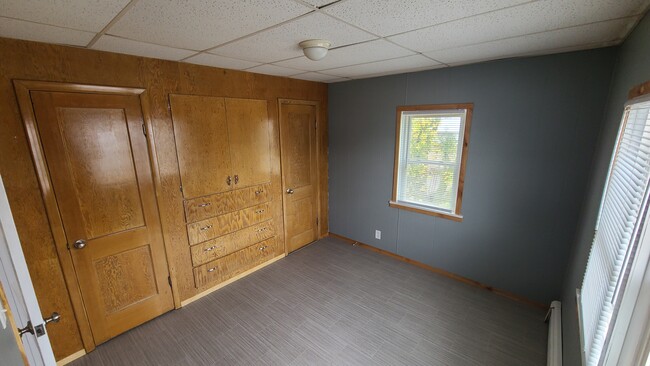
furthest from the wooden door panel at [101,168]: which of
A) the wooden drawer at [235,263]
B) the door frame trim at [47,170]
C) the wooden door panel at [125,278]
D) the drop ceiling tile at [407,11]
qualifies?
the drop ceiling tile at [407,11]

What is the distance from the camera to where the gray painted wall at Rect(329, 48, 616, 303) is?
215 cm

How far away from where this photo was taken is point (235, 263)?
3059mm

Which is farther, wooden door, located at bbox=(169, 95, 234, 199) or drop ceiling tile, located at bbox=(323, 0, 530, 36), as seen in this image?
wooden door, located at bbox=(169, 95, 234, 199)

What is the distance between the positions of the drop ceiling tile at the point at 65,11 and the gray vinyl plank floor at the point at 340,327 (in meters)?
2.34

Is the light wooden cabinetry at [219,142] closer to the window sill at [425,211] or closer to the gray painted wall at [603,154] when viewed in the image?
the window sill at [425,211]

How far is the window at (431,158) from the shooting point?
9.13ft

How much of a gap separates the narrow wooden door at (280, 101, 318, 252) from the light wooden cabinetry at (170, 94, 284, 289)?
0.93 feet

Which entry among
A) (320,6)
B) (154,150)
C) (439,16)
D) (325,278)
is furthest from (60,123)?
(325,278)

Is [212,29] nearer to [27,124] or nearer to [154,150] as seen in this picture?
[154,150]

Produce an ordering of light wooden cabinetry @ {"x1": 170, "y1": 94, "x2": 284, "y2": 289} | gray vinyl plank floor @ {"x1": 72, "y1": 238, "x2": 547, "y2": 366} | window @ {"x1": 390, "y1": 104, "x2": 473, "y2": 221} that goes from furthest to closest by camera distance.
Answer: window @ {"x1": 390, "y1": 104, "x2": 473, "y2": 221}
light wooden cabinetry @ {"x1": 170, "y1": 94, "x2": 284, "y2": 289}
gray vinyl plank floor @ {"x1": 72, "y1": 238, "x2": 547, "y2": 366}

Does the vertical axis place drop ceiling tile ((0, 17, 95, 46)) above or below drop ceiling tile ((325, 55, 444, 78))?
below

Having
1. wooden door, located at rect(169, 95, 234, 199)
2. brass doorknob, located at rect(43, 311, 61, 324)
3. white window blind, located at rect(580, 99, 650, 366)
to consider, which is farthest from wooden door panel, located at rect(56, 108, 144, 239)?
white window blind, located at rect(580, 99, 650, 366)

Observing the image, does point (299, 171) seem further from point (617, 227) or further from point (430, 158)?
point (617, 227)

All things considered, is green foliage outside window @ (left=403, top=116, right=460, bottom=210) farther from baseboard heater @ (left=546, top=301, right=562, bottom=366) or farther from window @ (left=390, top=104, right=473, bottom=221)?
baseboard heater @ (left=546, top=301, right=562, bottom=366)
